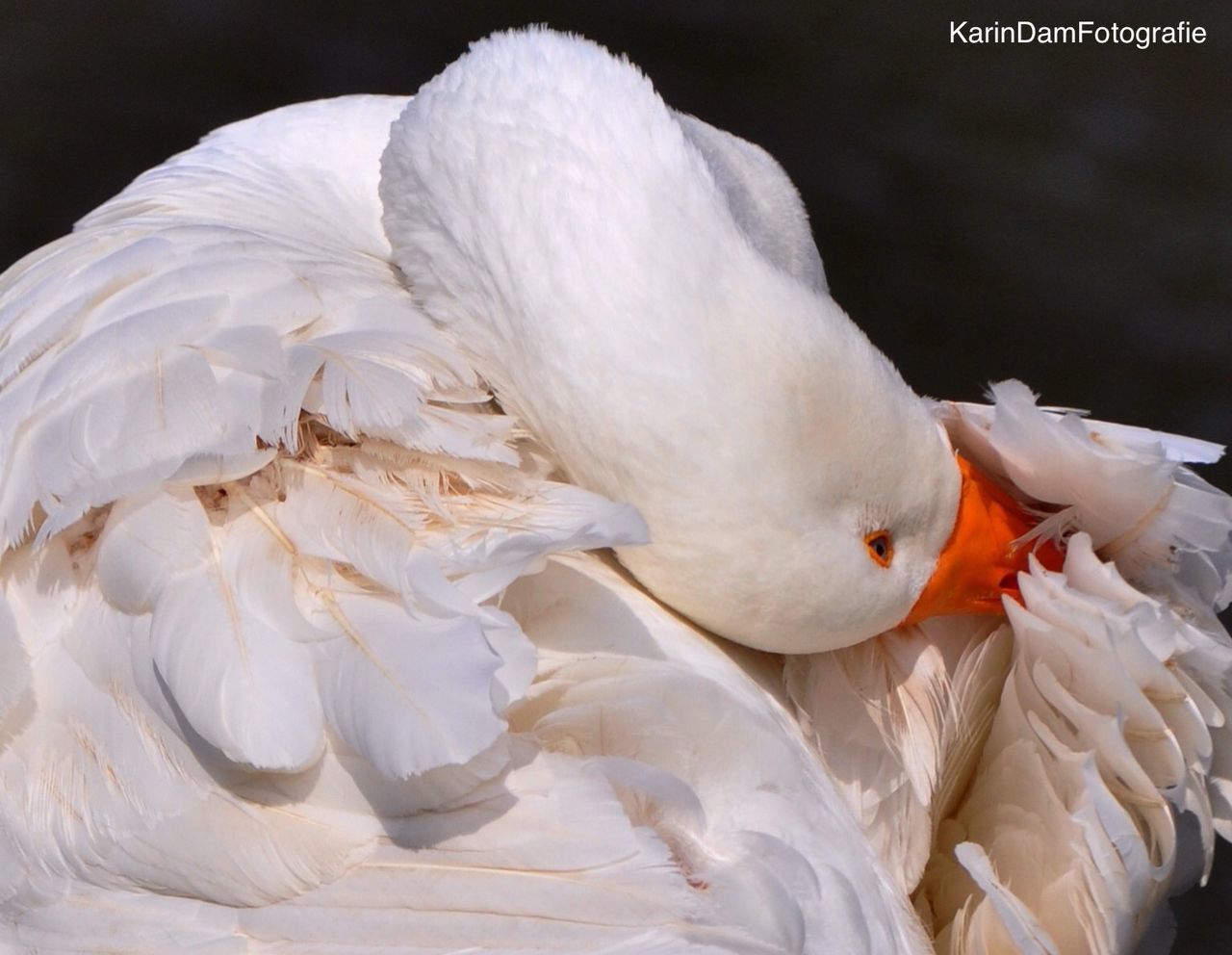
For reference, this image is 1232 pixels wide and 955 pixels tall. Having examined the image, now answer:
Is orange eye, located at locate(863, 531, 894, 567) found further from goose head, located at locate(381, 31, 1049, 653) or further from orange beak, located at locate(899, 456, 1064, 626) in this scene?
orange beak, located at locate(899, 456, 1064, 626)

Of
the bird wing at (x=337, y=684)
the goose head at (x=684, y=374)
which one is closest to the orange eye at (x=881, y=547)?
the goose head at (x=684, y=374)

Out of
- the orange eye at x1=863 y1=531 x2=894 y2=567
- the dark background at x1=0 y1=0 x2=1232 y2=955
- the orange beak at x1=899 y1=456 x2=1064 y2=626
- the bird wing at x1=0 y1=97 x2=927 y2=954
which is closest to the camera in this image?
the bird wing at x1=0 y1=97 x2=927 y2=954

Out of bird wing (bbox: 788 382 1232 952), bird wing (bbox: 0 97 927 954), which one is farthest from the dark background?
bird wing (bbox: 0 97 927 954)

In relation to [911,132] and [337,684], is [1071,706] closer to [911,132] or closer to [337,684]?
[337,684]

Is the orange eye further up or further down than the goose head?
further down

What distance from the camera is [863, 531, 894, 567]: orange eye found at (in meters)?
2.66

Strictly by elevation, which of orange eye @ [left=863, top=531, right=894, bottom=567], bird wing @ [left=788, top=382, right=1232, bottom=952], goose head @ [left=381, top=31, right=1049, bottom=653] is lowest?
bird wing @ [left=788, top=382, right=1232, bottom=952]

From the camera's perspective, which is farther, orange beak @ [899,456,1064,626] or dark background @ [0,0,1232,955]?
dark background @ [0,0,1232,955]

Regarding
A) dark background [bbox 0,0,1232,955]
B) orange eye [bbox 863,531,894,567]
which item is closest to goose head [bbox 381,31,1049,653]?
orange eye [bbox 863,531,894,567]

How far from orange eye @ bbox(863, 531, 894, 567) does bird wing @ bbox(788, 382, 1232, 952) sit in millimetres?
205

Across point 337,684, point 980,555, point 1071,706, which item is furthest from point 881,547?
point 337,684

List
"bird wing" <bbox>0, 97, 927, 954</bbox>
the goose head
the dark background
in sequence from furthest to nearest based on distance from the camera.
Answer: the dark background → the goose head → "bird wing" <bbox>0, 97, 927, 954</bbox>

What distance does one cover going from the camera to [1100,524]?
2848 millimetres

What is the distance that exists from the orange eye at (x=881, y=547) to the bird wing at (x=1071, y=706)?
0.20 metres
